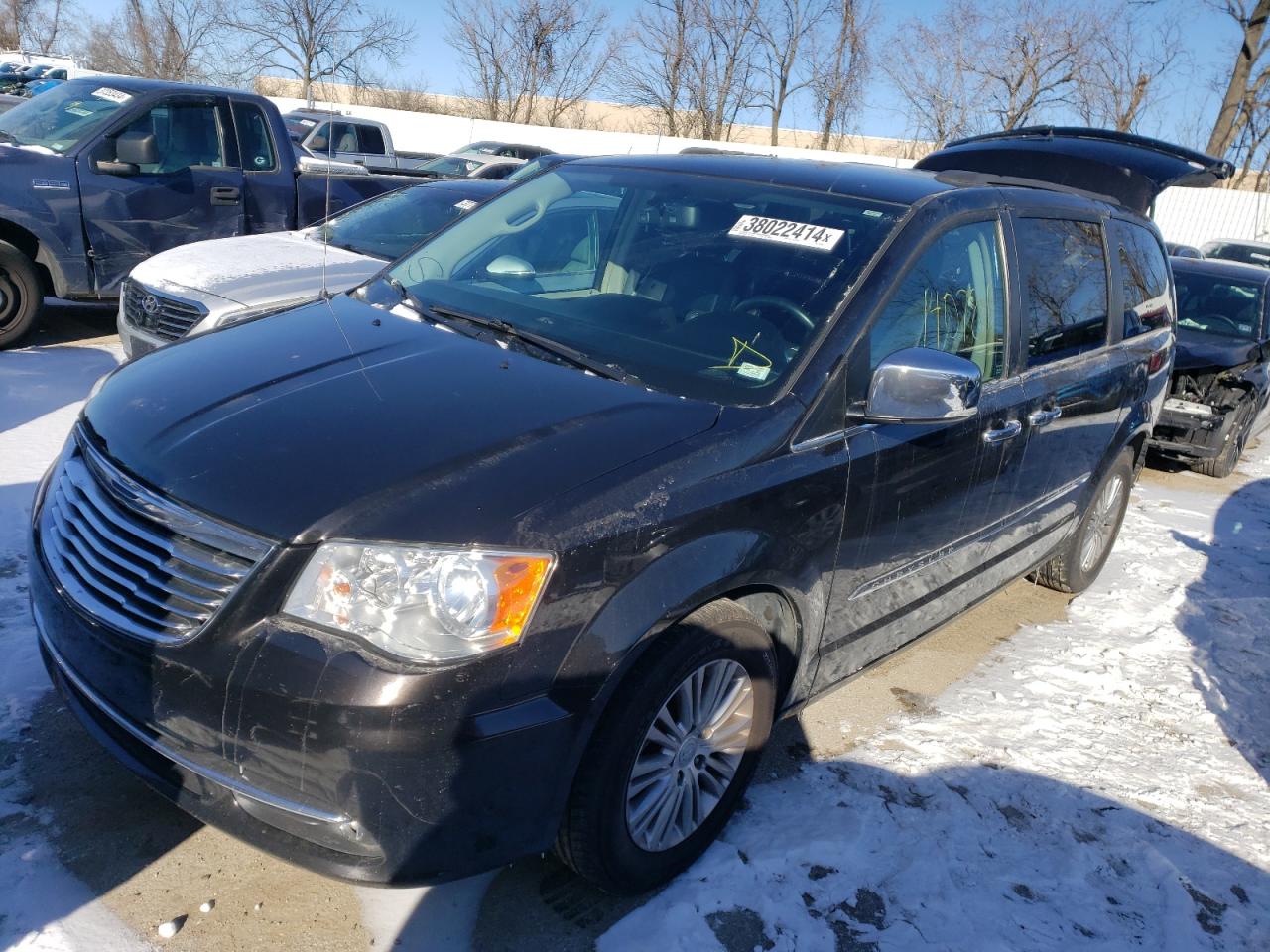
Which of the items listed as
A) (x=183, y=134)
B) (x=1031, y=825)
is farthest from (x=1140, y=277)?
(x=183, y=134)

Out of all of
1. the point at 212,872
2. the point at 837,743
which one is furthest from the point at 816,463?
the point at 212,872

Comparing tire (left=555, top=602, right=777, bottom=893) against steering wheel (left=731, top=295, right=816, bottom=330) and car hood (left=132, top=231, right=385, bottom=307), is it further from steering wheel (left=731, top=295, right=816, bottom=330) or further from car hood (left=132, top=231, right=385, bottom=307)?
car hood (left=132, top=231, right=385, bottom=307)

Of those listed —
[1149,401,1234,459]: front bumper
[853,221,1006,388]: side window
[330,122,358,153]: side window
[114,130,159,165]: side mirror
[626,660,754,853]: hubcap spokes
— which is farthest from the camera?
[330,122,358,153]: side window

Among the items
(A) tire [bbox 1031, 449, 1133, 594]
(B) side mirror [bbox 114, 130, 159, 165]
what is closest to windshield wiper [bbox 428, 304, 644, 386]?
(A) tire [bbox 1031, 449, 1133, 594]

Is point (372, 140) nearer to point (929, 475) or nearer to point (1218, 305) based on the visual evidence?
point (1218, 305)

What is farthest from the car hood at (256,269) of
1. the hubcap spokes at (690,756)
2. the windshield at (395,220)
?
the hubcap spokes at (690,756)

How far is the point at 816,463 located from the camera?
283 centimetres

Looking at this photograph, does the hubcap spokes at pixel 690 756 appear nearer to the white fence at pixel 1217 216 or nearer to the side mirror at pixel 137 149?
the side mirror at pixel 137 149

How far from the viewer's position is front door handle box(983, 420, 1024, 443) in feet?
11.6

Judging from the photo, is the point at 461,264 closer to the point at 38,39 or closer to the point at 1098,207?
the point at 1098,207

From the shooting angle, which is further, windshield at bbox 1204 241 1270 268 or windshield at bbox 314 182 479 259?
windshield at bbox 1204 241 1270 268

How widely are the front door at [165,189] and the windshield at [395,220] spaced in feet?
3.98

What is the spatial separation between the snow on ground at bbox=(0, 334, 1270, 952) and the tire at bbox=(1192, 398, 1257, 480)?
13.4ft

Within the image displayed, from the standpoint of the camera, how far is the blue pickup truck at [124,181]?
280 inches
